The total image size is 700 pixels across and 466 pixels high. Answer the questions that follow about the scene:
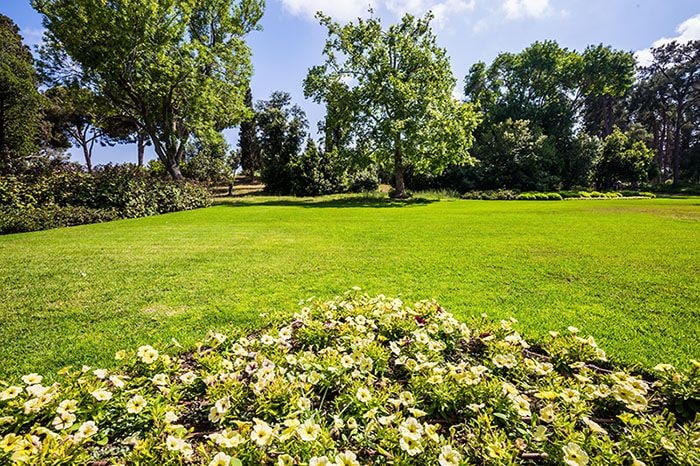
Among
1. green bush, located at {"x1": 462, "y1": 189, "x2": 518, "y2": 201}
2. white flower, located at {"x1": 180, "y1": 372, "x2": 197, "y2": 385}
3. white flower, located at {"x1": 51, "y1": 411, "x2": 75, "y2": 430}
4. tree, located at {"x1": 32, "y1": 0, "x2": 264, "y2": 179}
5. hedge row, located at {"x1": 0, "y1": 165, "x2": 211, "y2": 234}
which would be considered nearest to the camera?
white flower, located at {"x1": 51, "y1": 411, "x2": 75, "y2": 430}

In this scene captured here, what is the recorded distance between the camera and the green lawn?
3.29m

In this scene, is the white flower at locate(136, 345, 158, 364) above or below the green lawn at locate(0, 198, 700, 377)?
above

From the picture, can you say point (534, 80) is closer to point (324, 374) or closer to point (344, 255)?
point (344, 255)

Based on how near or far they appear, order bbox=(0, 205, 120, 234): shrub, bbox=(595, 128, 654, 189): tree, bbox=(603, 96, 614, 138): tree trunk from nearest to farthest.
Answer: bbox=(0, 205, 120, 234): shrub → bbox=(595, 128, 654, 189): tree → bbox=(603, 96, 614, 138): tree trunk

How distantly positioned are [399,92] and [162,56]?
1373cm

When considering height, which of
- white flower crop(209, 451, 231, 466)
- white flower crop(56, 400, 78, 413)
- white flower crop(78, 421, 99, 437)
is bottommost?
white flower crop(78, 421, 99, 437)

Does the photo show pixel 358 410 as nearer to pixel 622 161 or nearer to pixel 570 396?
pixel 570 396

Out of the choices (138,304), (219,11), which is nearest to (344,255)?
(138,304)

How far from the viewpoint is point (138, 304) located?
414 cm

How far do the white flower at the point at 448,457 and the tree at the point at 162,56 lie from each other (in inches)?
795

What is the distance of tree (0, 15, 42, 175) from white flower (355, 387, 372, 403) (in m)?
25.4

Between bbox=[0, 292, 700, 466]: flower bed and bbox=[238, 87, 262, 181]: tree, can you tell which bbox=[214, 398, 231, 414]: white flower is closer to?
bbox=[0, 292, 700, 466]: flower bed

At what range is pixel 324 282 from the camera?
492 cm

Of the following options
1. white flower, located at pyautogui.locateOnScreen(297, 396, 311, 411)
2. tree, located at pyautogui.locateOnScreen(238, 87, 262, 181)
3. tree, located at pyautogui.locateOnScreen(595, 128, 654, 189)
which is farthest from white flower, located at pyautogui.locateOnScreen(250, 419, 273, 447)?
tree, located at pyautogui.locateOnScreen(595, 128, 654, 189)
